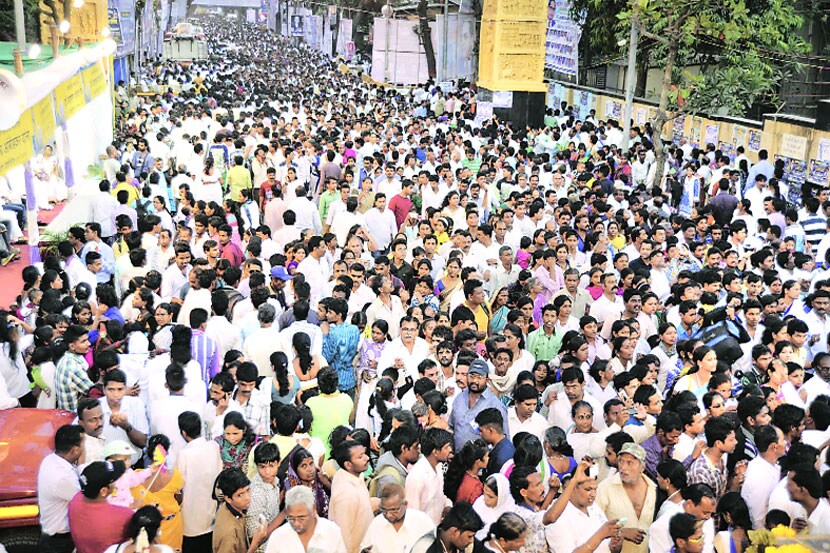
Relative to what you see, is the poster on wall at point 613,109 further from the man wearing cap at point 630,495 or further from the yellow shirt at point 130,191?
the man wearing cap at point 630,495

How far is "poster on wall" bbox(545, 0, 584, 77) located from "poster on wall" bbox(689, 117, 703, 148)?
9.01 ft

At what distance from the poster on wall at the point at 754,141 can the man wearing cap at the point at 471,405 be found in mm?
12420

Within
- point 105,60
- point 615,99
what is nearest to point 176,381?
point 105,60

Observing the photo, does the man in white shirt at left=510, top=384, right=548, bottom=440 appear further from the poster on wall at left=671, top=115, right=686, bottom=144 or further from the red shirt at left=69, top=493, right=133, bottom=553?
the poster on wall at left=671, top=115, right=686, bottom=144

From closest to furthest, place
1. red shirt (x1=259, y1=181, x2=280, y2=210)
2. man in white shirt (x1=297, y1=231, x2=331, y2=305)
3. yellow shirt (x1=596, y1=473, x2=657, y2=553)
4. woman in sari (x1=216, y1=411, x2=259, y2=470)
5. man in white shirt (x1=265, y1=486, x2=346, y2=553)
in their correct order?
man in white shirt (x1=265, y1=486, x2=346, y2=553), yellow shirt (x1=596, y1=473, x2=657, y2=553), woman in sari (x1=216, y1=411, x2=259, y2=470), man in white shirt (x1=297, y1=231, x2=331, y2=305), red shirt (x1=259, y1=181, x2=280, y2=210)

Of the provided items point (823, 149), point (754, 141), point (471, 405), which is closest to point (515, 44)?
point (754, 141)

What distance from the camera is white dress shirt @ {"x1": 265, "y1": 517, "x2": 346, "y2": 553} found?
4488 mm

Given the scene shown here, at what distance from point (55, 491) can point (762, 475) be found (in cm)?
407

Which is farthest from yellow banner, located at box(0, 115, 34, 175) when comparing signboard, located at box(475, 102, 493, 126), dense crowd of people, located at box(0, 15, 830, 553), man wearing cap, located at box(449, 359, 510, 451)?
signboard, located at box(475, 102, 493, 126)

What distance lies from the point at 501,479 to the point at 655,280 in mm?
4785

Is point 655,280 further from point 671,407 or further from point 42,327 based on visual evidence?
point 42,327

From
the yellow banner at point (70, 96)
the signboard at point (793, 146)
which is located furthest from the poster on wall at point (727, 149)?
the yellow banner at point (70, 96)

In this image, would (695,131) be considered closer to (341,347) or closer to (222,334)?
(341,347)

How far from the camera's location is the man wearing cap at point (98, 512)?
4691mm
